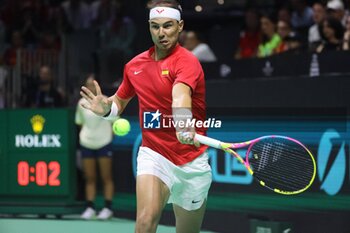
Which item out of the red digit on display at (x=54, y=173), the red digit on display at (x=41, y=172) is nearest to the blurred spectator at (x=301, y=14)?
the red digit on display at (x=54, y=173)

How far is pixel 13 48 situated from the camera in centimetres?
1761

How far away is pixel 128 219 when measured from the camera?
12.7 meters

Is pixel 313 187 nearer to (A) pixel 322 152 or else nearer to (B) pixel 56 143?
(A) pixel 322 152

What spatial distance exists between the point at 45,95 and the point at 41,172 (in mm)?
1753

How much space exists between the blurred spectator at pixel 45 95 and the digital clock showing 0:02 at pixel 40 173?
1.41 m

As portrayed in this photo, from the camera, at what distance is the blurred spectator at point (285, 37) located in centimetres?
1223

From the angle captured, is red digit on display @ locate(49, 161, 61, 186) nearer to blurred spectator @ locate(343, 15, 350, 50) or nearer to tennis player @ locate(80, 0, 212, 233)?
blurred spectator @ locate(343, 15, 350, 50)

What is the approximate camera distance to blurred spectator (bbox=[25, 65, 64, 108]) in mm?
14547

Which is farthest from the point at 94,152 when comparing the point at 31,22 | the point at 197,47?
the point at 31,22

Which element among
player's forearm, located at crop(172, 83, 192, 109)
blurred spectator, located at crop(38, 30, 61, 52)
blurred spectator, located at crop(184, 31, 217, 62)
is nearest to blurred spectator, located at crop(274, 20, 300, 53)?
blurred spectator, located at crop(184, 31, 217, 62)

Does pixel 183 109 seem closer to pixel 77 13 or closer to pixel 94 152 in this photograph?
pixel 94 152

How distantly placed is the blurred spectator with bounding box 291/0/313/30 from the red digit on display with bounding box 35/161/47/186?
425 cm

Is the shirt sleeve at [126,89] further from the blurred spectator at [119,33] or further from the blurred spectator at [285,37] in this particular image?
Result: the blurred spectator at [119,33]

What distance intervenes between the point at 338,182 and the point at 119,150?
450cm
